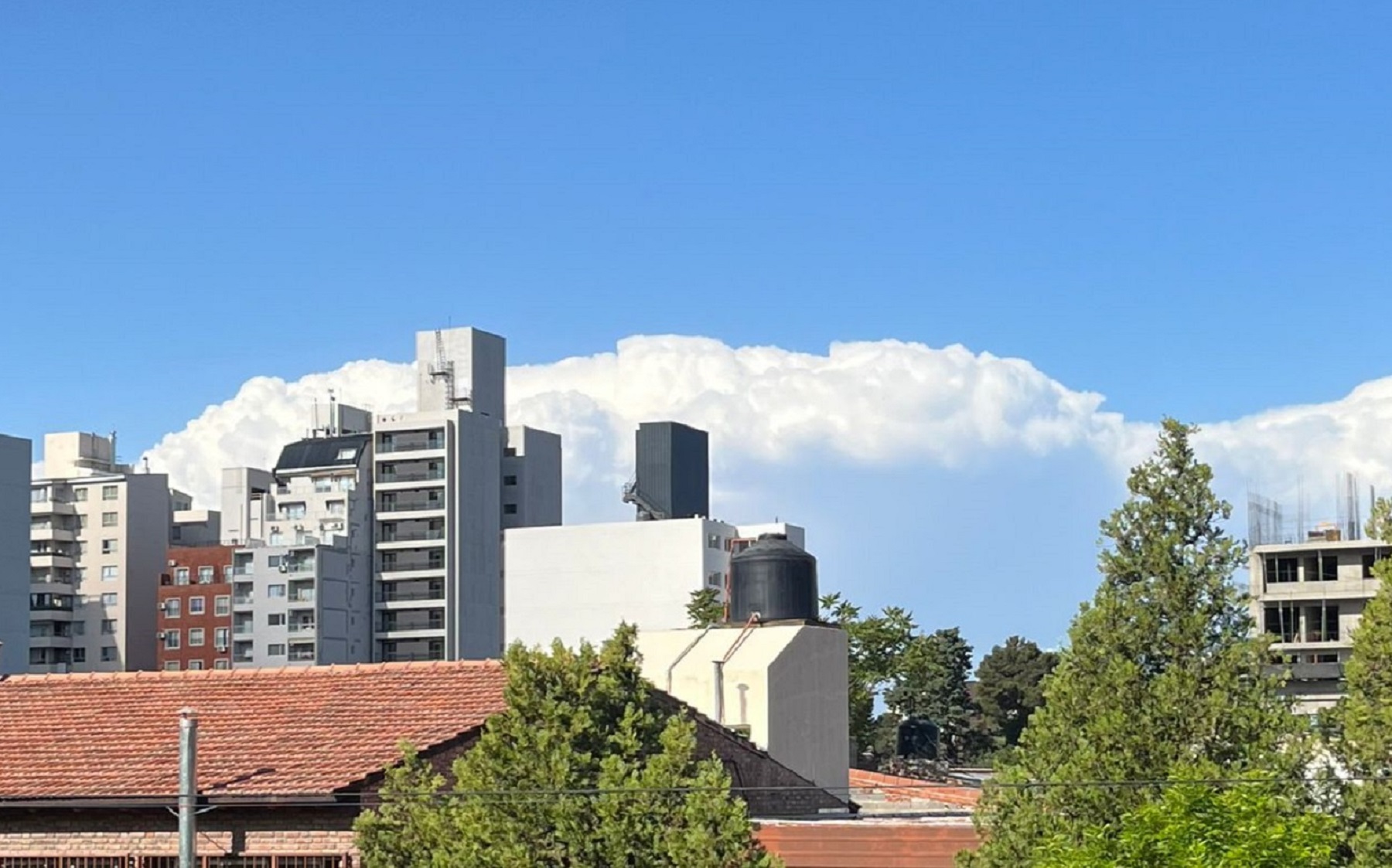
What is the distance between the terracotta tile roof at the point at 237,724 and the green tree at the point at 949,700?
89.7 meters

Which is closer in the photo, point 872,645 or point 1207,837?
point 1207,837

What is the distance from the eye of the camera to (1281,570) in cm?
11212

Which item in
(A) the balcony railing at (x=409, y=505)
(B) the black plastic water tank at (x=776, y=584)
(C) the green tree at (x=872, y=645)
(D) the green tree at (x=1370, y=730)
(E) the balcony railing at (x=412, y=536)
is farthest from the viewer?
(A) the balcony railing at (x=409, y=505)

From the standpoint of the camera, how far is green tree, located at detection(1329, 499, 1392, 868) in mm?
27172

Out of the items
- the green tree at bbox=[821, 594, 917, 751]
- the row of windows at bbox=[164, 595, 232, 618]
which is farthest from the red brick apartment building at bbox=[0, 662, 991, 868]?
the row of windows at bbox=[164, 595, 232, 618]

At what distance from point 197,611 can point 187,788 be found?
400ft

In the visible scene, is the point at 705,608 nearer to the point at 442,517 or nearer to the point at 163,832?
the point at 442,517

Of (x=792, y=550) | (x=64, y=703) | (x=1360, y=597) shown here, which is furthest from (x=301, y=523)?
(x=64, y=703)

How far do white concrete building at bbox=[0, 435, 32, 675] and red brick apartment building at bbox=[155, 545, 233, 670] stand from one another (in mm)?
15804

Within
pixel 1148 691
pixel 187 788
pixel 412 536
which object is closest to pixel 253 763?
pixel 187 788

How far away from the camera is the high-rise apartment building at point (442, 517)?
14438cm

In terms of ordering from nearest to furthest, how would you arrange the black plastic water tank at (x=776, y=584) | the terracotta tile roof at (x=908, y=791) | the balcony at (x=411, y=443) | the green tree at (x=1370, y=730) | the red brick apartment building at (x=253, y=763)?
the green tree at (x=1370, y=730), the red brick apartment building at (x=253, y=763), the terracotta tile roof at (x=908, y=791), the black plastic water tank at (x=776, y=584), the balcony at (x=411, y=443)

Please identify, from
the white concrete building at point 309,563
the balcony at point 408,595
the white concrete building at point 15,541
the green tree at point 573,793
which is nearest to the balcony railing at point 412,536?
the white concrete building at point 309,563

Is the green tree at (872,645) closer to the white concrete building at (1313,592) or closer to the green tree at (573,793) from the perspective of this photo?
the white concrete building at (1313,592)
